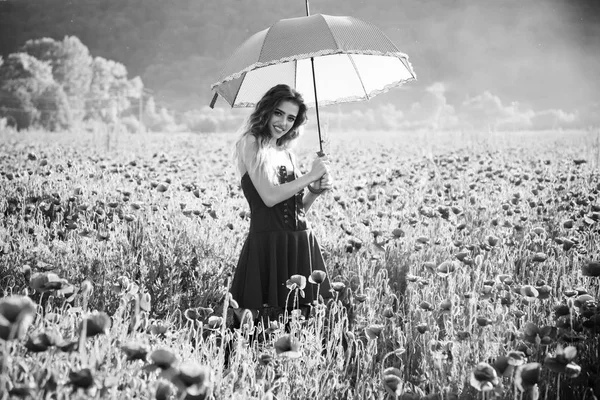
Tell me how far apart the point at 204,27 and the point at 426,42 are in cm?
822

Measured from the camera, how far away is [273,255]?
7.14ft

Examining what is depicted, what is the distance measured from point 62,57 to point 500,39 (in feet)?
48.4

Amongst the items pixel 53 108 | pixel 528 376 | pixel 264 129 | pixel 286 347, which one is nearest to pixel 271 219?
pixel 264 129

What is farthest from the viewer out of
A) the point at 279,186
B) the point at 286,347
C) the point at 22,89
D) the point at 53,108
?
the point at 53,108

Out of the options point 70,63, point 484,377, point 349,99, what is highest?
point 70,63

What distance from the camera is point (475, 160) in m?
6.39

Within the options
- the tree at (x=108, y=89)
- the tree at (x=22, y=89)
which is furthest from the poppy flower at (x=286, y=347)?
the tree at (x=108, y=89)

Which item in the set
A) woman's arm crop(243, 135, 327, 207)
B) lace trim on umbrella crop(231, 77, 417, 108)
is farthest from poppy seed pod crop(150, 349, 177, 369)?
lace trim on umbrella crop(231, 77, 417, 108)

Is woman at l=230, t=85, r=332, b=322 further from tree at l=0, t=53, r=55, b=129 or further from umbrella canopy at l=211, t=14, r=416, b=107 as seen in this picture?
tree at l=0, t=53, r=55, b=129

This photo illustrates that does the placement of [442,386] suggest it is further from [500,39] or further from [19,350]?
[500,39]

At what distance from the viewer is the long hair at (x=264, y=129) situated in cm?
215

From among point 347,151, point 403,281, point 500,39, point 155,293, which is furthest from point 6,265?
point 500,39

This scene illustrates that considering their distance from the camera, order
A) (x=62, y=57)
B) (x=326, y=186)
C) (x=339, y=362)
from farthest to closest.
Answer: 1. (x=62, y=57)
2. (x=326, y=186)
3. (x=339, y=362)

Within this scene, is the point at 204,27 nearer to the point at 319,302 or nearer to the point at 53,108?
the point at 53,108
